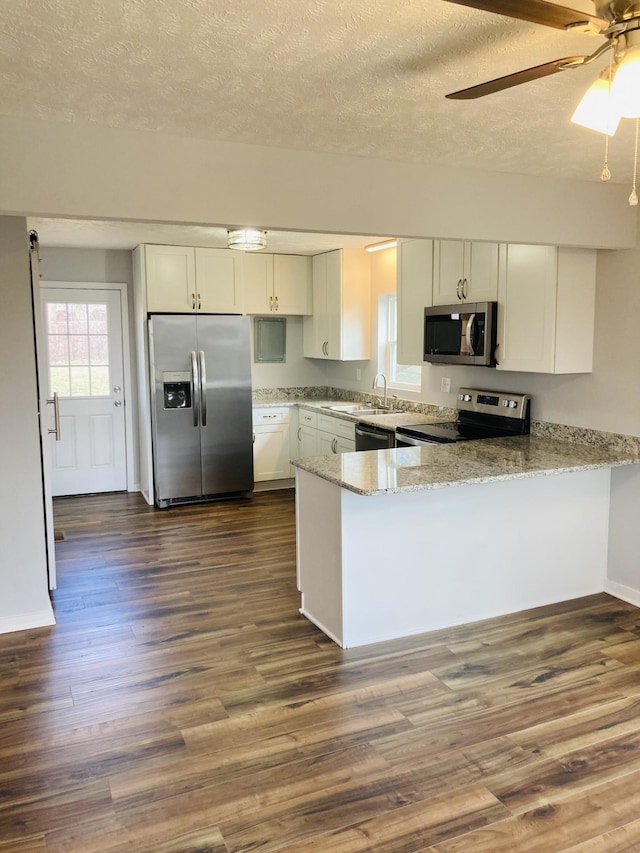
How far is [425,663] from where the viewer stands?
10.3 feet

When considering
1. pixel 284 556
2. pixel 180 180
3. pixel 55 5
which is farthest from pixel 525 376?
pixel 55 5

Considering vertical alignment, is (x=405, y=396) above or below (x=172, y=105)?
below

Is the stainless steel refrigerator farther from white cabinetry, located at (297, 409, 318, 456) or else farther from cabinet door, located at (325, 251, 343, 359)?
cabinet door, located at (325, 251, 343, 359)

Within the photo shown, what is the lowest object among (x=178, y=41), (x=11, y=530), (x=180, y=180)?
(x=11, y=530)

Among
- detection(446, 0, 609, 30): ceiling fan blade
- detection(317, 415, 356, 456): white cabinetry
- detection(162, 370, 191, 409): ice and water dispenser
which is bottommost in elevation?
detection(317, 415, 356, 456): white cabinetry

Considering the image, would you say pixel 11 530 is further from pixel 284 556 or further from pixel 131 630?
pixel 284 556

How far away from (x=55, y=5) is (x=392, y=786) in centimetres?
253

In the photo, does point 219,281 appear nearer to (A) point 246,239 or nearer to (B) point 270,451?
(A) point 246,239

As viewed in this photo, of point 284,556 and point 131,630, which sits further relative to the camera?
point 284,556

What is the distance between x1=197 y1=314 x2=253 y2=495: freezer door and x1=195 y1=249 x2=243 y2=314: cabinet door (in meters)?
0.18

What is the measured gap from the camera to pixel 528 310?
395 centimetres

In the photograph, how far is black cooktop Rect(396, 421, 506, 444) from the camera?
14.5ft

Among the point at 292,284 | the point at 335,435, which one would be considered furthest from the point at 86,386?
the point at 335,435

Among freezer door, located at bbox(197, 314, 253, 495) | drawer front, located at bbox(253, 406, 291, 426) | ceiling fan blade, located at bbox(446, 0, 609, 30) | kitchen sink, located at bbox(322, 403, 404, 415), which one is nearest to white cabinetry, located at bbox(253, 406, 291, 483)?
drawer front, located at bbox(253, 406, 291, 426)
